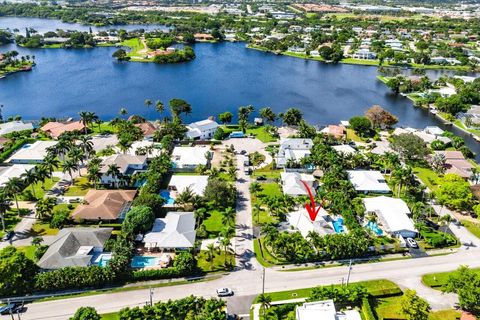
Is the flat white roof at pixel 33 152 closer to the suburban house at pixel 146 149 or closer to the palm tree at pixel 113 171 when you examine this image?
the suburban house at pixel 146 149

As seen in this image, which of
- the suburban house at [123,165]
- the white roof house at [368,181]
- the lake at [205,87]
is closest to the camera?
the white roof house at [368,181]

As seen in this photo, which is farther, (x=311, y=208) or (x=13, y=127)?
(x=13, y=127)

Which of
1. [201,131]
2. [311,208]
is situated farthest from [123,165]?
[311,208]

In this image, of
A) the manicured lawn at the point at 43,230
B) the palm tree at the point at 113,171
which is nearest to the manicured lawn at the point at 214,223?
the palm tree at the point at 113,171

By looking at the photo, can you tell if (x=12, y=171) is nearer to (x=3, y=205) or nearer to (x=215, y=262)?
(x=3, y=205)

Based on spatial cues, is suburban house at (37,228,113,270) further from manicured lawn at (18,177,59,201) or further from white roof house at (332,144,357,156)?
white roof house at (332,144,357,156)
